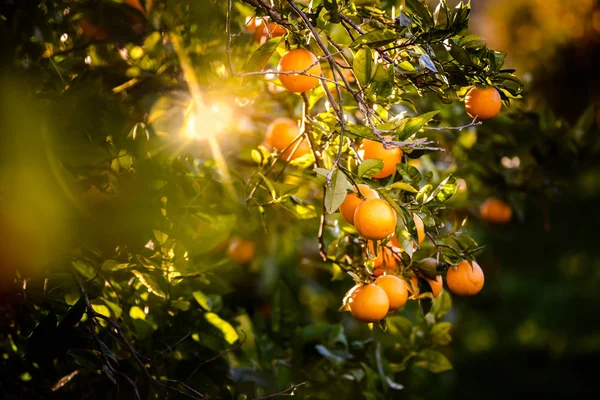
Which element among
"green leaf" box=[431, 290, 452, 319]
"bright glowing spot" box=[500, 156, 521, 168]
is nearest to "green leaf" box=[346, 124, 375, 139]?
"green leaf" box=[431, 290, 452, 319]

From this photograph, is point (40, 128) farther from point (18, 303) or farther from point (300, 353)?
point (300, 353)

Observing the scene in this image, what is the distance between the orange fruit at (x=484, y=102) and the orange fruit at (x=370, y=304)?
21 centimetres

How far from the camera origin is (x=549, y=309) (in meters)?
2.19

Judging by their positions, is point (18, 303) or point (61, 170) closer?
point (61, 170)

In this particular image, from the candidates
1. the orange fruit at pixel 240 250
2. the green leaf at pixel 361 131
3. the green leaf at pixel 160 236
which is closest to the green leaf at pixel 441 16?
the green leaf at pixel 361 131

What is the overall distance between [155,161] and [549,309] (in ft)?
6.69

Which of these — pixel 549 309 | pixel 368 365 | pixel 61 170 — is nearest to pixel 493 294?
pixel 549 309

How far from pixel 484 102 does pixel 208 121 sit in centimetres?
45

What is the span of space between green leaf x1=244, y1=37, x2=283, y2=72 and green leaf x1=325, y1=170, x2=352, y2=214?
167 millimetres

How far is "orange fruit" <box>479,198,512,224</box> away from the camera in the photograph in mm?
1067

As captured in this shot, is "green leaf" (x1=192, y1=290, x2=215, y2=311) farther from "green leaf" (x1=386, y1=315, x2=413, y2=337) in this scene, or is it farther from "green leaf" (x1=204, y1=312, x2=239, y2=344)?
"green leaf" (x1=386, y1=315, x2=413, y2=337)

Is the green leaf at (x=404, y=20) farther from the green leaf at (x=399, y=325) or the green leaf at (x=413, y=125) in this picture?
the green leaf at (x=399, y=325)

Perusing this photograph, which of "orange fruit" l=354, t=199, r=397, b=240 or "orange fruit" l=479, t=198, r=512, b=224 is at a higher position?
"orange fruit" l=354, t=199, r=397, b=240

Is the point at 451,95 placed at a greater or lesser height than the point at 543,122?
greater
